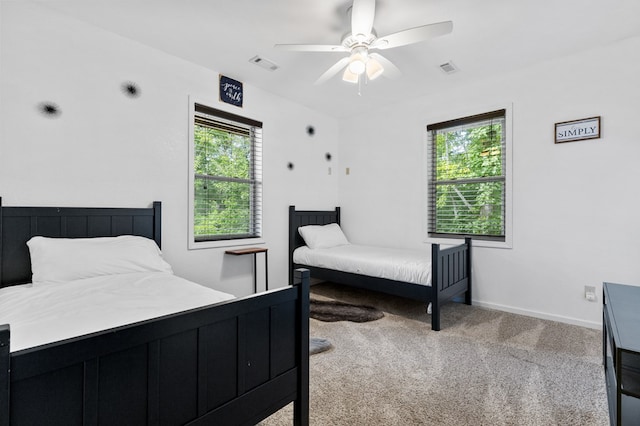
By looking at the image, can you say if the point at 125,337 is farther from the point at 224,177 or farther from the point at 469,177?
the point at 469,177

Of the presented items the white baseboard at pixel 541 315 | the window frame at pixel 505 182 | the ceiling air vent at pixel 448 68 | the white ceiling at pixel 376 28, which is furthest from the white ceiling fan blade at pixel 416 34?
the white baseboard at pixel 541 315

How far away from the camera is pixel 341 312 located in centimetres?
333

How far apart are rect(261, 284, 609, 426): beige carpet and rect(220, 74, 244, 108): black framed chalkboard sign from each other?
8.30 ft

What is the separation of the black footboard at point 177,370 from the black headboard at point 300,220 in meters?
2.73

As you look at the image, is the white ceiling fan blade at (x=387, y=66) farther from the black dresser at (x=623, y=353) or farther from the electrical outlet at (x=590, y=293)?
the electrical outlet at (x=590, y=293)

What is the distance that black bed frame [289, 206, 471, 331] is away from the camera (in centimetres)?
287

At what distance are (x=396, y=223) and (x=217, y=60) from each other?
112 inches

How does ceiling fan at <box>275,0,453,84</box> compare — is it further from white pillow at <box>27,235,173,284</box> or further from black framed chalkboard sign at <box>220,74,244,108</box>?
white pillow at <box>27,235,173,284</box>

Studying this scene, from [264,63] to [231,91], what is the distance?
580 millimetres

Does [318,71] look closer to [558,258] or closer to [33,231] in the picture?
[33,231]

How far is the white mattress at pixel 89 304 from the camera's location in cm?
127

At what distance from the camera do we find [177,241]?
10.3 ft

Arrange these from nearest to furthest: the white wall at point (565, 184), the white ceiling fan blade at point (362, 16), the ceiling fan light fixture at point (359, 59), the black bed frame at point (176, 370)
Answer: the black bed frame at point (176, 370) < the white ceiling fan blade at point (362, 16) < the ceiling fan light fixture at point (359, 59) < the white wall at point (565, 184)

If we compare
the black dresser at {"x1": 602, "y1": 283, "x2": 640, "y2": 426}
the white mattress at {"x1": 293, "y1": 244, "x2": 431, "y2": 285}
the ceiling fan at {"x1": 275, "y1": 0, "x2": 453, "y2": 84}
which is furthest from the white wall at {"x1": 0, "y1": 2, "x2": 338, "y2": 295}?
the black dresser at {"x1": 602, "y1": 283, "x2": 640, "y2": 426}
